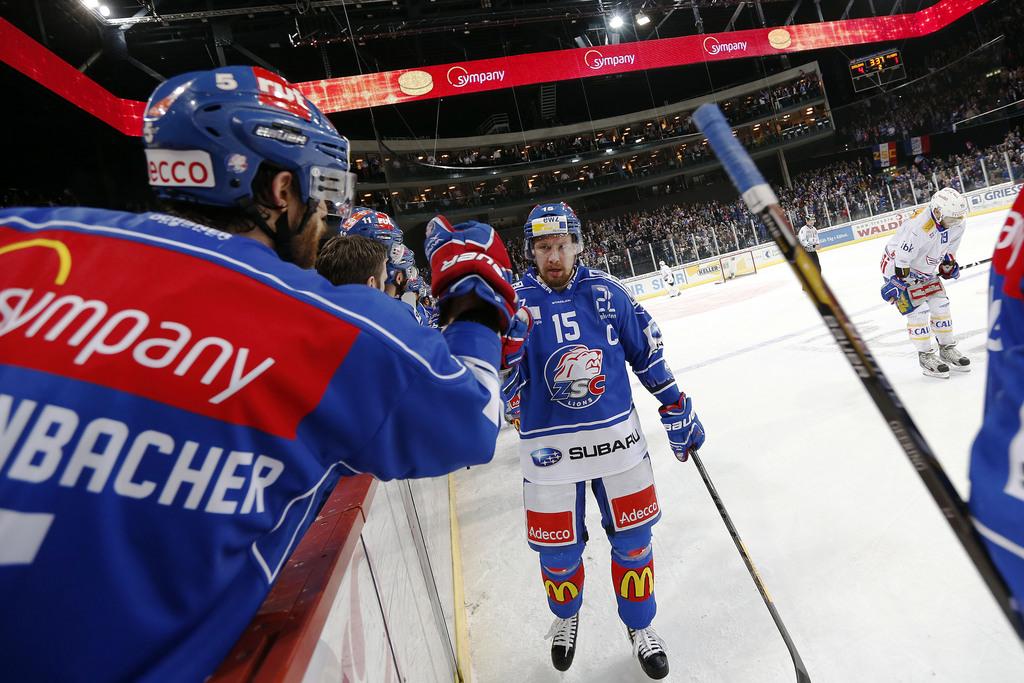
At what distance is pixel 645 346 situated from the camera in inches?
94.3

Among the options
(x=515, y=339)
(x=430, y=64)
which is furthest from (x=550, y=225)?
(x=430, y=64)

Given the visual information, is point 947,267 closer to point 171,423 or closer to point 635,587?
point 635,587

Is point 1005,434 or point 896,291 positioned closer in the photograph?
point 1005,434

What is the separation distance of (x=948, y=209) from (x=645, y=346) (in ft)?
11.8

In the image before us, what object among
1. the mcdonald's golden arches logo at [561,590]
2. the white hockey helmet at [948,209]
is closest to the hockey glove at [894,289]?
the white hockey helmet at [948,209]

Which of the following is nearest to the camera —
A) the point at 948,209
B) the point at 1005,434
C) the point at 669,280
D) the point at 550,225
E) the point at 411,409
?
the point at 1005,434

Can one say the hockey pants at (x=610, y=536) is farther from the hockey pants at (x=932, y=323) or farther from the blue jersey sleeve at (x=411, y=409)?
the hockey pants at (x=932, y=323)

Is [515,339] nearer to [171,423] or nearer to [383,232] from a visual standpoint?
[171,423]

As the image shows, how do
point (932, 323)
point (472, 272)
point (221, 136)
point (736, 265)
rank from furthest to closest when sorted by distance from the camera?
1. point (736, 265)
2. point (932, 323)
3. point (472, 272)
4. point (221, 136)

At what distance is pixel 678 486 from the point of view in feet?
11.7

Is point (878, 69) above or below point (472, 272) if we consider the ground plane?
above

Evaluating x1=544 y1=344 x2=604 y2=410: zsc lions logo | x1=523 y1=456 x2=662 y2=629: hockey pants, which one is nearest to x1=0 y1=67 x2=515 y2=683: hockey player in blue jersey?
x1=544 y1=344 x2=604 y2=410: zsc lions logo

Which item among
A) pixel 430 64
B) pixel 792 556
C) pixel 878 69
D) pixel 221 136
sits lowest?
pixel 792 556

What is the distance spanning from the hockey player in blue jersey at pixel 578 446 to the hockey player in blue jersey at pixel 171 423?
4.67 ft
